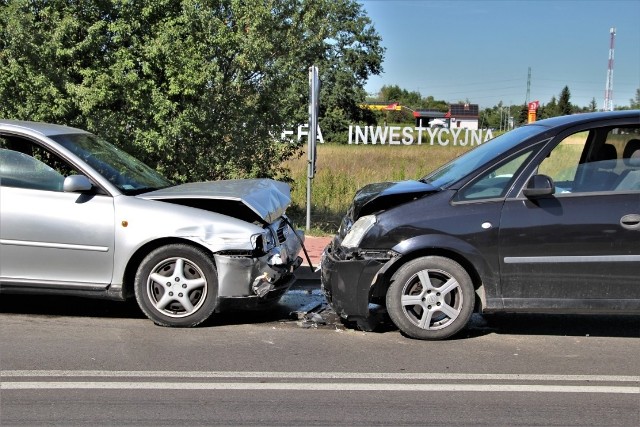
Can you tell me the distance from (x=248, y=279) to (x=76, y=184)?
1637mm

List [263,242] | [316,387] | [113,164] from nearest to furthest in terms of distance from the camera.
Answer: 1. [316,387]
2. [263,242]
3. [113,164]

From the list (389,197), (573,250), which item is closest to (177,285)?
(389,197)

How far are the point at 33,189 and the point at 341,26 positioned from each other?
56.1m

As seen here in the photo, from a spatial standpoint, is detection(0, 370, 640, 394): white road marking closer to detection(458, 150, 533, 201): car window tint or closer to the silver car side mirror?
detection(458, 150, 533, 201): car window tint

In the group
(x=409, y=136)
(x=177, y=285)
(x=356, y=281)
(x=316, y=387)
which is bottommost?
(x=316, y=387)

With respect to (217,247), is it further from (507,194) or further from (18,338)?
(507,194)

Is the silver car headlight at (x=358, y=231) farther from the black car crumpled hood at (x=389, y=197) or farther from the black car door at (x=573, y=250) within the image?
the black car door at (x=573, y=250)

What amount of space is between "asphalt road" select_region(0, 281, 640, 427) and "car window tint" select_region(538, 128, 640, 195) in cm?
132

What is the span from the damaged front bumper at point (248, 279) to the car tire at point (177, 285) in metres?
0.09

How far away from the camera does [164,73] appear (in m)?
9.69

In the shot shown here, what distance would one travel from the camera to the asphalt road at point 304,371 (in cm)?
390

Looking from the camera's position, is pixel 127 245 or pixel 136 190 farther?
pixel 136 190

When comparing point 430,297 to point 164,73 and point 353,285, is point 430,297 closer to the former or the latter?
point 353,285

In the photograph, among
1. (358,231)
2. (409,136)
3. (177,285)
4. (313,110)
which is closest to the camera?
(358,231)
